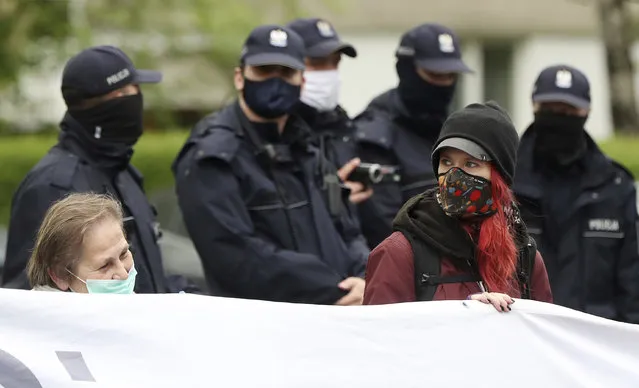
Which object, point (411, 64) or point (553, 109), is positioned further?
point (411, 64)

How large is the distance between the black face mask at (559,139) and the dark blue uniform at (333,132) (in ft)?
2.95

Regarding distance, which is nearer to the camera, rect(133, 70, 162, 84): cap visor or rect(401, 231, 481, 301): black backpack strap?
rect(401, 231, 481, 301): black backpack strap

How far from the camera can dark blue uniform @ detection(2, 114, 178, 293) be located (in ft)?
16.7

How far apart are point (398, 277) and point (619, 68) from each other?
54.4 feet

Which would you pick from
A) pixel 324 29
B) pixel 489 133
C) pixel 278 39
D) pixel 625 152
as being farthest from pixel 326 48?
pixel 625 152

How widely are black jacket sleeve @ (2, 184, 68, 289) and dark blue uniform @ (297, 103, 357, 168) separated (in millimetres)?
1661

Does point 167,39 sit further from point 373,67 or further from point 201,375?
point 201,375

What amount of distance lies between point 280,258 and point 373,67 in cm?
2520

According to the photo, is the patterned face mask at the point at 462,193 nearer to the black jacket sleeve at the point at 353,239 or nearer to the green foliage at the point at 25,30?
the black jacket sleeve at the point at 353,239

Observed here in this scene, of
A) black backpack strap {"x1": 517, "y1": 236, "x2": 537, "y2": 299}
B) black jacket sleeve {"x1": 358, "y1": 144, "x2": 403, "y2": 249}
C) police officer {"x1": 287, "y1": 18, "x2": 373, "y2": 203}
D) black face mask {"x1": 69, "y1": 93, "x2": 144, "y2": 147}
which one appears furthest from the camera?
police officer {"x1": 287, "y1": 18, "x2": 373, "y2": 203}

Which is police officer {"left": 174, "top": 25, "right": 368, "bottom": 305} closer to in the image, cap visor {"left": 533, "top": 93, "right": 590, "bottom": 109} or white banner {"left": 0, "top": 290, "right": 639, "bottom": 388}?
cap visor {"left": 533, "top": 93, "right": 590, "bottom": 109}

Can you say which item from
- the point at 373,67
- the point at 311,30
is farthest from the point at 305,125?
the point at 373,67

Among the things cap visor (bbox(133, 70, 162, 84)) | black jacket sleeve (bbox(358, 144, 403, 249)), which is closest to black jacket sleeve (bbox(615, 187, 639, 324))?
black jacket sleeve (bbox(358, 144, 403, 249))

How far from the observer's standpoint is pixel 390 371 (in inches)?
162
